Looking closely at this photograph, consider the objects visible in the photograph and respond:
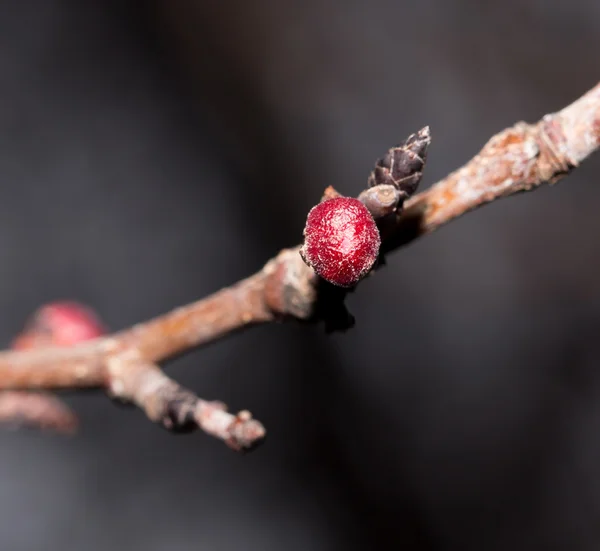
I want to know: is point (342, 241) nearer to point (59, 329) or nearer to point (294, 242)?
point (59, 329)

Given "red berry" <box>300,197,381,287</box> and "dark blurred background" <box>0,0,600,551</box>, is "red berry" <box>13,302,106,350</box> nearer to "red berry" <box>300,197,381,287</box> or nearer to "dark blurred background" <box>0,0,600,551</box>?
"red berry" <box>300,197,381,287</box>

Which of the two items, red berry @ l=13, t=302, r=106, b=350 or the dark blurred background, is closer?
red berry @ l=13, t=302, r=106, b=350

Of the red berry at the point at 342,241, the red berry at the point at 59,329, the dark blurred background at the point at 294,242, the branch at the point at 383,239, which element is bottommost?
the red berry at the point at 342,241

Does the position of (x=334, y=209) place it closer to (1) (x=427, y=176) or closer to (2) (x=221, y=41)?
(1) (x=427, y=176)

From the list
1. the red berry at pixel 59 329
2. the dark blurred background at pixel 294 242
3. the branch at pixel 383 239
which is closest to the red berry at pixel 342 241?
the branch at pixel 383 239

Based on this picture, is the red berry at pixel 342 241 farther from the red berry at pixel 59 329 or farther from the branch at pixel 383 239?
the red berry at pixel 59 329

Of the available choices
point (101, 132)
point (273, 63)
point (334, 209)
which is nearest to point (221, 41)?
point (273, 63)

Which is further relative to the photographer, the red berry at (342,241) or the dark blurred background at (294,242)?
the dark blurred background at (294,242)

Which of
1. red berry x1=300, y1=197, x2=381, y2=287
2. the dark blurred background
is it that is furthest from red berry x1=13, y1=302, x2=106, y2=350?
the dark blurred background
